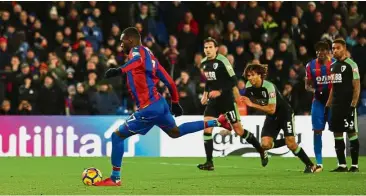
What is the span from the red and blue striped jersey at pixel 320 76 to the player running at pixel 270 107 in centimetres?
78

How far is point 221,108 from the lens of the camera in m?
15.0

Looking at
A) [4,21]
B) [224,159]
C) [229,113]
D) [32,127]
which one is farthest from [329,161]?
[4,21]

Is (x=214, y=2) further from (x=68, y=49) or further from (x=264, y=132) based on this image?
(x=264, y=132)

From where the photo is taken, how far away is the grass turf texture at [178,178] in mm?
11141

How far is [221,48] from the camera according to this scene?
69.6 feet

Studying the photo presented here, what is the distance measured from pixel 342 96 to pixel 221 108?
1977 millimetres

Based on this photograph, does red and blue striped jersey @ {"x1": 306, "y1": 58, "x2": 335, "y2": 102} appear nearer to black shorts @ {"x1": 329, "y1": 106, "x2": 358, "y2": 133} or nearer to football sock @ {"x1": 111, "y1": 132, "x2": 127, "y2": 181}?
black shorts @ {"x1": 329, "y1": 106, "x2": 358, "y2": 133}

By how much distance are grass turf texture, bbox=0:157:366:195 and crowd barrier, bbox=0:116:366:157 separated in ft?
4.34

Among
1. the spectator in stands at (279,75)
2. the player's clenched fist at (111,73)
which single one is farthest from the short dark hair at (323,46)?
the spectator in stands at (279,75)

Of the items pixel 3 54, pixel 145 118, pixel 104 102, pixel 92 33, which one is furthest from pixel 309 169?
pixel 92 33

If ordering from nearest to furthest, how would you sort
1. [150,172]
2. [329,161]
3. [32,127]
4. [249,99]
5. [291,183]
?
[291,183]
[249,99]
[150,172]
[329,161]
[32,127]

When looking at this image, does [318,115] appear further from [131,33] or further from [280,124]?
[131,33]

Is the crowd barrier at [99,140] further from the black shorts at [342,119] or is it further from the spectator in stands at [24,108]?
the black shorts at [342,119]

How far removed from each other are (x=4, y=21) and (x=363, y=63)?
27.7 feet
